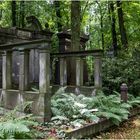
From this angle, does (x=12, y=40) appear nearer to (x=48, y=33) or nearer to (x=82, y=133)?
(x=48, y=33)

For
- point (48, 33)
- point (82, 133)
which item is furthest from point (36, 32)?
point (82, 133)

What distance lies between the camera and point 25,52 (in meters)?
7.95

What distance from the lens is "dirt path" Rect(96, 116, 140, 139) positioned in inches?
304

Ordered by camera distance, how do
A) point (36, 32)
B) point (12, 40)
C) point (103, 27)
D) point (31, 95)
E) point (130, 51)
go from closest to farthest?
point (31, 95) → point (12, 40) → point (36, 32) → point (130, 51) → point (103, 27)

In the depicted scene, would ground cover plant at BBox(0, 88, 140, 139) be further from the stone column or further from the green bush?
the green bush

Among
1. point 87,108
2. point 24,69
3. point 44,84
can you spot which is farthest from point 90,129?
point 24,69

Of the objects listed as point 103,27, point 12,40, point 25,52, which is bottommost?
point 25,52

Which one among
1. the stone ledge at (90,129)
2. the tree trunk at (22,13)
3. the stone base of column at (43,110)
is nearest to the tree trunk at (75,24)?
the stone ledge at (90,129)

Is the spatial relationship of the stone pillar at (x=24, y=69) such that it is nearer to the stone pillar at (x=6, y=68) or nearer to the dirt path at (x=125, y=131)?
the stone pillar at (x=6, y=68)

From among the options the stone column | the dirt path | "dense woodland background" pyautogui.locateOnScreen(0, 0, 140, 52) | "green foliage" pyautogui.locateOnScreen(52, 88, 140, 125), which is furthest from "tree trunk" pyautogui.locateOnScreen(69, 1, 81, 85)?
the stone column

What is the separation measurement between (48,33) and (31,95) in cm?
603

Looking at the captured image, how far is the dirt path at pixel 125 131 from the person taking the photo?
25.3 ft

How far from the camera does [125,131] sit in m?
8.28

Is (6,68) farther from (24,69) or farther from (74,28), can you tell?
(74,28)
